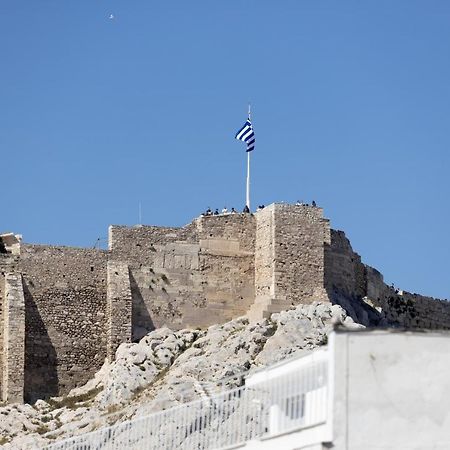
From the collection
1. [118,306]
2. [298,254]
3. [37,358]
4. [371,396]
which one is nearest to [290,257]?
[298,254]

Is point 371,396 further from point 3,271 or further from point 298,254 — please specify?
point 3,271

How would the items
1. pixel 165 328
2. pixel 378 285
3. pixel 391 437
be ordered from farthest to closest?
pixel 378 285
pixel 165 328
pixel 391 437

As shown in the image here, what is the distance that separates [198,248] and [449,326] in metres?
12.1

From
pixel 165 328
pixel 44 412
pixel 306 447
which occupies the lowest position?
pixel 306 447

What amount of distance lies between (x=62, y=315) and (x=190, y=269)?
430 centimetres

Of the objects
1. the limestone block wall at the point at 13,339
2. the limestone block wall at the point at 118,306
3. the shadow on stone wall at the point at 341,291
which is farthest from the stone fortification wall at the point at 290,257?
the limestone block wall at the point at 13,339

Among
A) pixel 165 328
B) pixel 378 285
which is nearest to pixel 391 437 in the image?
pixel 165 328

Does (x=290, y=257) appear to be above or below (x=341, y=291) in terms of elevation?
above

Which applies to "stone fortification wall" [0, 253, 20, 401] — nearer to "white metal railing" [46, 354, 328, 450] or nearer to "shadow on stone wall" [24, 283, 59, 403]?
"shadow on stone wall" [24, 283, 59, 403]

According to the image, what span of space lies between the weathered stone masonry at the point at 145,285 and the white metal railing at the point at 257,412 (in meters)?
14.8

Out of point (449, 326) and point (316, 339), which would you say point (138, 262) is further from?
point (449, 326)

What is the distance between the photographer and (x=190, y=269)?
50.6 metres

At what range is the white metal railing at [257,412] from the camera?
22.5 metres

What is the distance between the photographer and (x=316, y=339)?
44750mm
